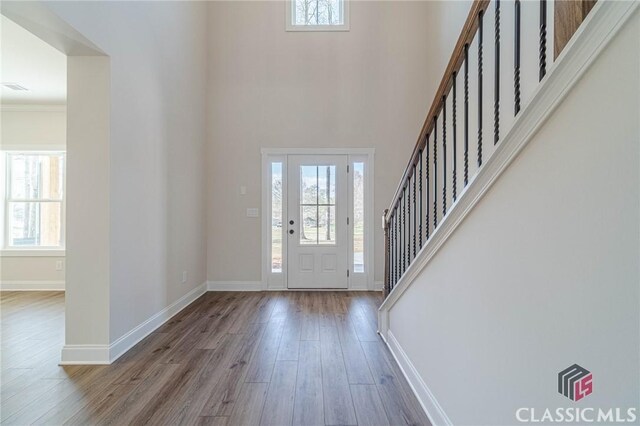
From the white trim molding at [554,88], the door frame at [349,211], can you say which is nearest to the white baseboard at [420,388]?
the white trim molding at [554,88]

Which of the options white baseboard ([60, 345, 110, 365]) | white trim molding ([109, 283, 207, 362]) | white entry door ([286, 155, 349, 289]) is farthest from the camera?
white entry door ([286, 155, 349, 289])

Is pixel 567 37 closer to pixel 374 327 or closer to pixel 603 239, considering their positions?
pixel 603 239

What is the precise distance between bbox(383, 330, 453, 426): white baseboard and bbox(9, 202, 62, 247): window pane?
5.13m

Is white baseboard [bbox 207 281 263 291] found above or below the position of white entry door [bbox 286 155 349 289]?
below

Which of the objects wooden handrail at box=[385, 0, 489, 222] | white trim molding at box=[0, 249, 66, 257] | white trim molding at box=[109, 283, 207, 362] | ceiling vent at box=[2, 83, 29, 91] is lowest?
white trim molding at box=[109, 283, 207, 362]

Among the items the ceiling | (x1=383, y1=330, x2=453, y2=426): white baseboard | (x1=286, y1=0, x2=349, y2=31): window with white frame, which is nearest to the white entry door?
(x1=286, y1=0, x2=349, y2=31): window with white frame

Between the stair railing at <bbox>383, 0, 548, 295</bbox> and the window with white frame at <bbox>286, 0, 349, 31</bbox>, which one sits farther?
the window with white frame at <bbox>286, 0, 349, 31</bbox>

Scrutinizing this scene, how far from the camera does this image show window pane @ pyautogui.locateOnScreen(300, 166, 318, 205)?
4.69 meters

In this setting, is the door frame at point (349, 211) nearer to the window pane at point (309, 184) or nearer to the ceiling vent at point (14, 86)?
the window pane at point (309, 184)

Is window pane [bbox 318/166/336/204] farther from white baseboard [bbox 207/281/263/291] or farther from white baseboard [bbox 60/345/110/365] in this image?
white baseboard [bbox 60/345/110/365]

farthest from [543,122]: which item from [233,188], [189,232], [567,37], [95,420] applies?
[233,188]

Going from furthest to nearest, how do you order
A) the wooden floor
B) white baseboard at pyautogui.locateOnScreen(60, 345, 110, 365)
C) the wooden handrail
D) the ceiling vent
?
the ceiling vent
white baseboard at pyautogui.locateOnScreen(60, 345, 110, 365)
the wooden floor
the wooden handrail

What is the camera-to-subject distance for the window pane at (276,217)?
4.69 meters

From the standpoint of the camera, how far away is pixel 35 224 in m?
4.73
